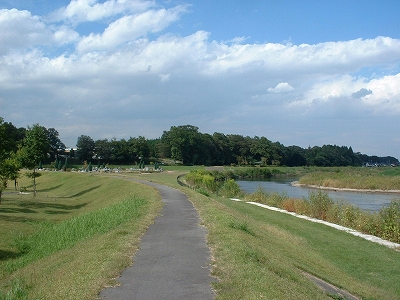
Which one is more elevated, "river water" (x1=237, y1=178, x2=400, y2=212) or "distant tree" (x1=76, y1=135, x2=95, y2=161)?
"distant tree" (x1=76, y1=135, x2=95, y2=161)

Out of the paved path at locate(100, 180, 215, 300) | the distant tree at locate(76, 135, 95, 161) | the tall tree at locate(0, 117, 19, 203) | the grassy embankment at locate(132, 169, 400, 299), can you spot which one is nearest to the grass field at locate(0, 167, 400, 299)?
the grassy embankment at locate(132, 169, 400, 299)

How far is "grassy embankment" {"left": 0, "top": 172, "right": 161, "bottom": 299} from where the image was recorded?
7230 millimetres

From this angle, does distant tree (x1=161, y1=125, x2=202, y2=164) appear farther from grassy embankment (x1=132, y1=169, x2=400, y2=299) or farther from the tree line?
grassy embankment (x1=132, y1=169, x2=400, y2=299)

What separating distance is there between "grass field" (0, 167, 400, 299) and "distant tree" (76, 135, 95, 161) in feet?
275

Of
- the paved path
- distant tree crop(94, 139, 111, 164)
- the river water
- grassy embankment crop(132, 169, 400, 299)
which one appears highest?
distant tree crop(94, 139, 111, 164)

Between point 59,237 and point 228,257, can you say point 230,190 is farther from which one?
point 228,257

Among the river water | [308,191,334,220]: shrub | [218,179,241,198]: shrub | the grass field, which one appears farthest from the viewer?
[218,179,241,198]: shrub

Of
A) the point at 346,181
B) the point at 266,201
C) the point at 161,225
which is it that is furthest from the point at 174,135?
the point at 161,225

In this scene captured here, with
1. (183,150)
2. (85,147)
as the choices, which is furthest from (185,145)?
(85,147)

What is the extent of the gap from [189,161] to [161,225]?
353 feet

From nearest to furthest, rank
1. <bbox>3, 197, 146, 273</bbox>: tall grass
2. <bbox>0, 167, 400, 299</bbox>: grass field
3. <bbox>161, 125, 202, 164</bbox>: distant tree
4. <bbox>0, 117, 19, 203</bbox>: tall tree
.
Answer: <bbox>0, 167, 400, 299</bbox>: grass field < <bbox>3, 197, 146, 273</bbox>: tall grass < <bbox>0, 117, 19, 203</bbox>: tall tree < <bbox>161, 125, 202, 164</bbox>: distant tree

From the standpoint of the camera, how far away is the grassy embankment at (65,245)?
723 centimetres

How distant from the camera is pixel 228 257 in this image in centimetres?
901

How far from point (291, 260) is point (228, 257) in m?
2.73
